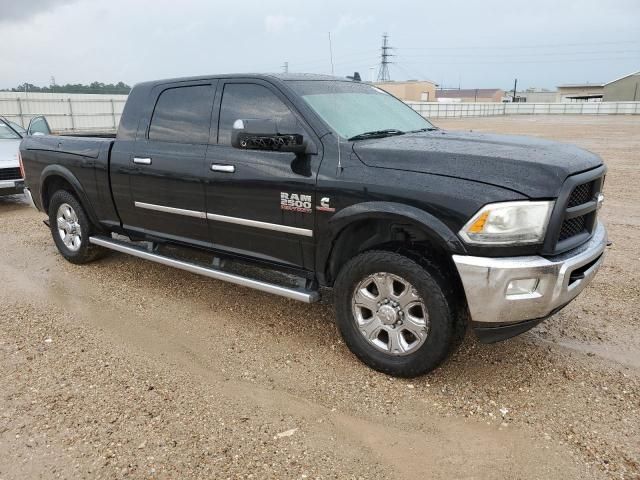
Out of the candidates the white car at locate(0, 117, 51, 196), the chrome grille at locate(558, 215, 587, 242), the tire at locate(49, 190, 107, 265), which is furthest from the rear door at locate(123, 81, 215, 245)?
the white car at locate(0, 117, 51, 196)

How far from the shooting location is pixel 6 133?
10531mm

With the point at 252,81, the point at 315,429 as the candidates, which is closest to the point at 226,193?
the point at 252,81

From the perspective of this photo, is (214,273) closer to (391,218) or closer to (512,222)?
(391,218)

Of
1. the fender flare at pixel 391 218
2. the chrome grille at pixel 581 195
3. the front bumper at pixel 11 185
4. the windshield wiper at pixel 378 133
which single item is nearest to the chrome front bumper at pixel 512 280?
the fender flare at pixel 391 218

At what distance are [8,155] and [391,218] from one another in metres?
8.52

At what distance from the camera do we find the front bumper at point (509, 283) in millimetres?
2947

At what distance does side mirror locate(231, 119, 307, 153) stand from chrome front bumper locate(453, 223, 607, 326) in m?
1.31

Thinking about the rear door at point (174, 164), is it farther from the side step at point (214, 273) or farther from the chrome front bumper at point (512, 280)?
the chrome front bumper at point (512, 280)

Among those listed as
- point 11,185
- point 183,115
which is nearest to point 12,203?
point 11,185

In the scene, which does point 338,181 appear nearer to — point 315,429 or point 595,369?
point 315,429

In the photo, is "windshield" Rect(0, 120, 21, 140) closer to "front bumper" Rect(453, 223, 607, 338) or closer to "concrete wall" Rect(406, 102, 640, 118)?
"front bumper" Rect(453, 223, 607, 338)

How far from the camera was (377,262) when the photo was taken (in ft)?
11.1

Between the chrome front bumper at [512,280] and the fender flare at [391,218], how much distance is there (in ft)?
0.36

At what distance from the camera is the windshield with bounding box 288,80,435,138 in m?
3.92
